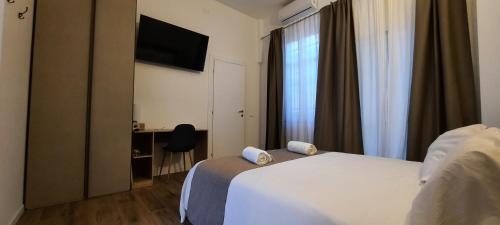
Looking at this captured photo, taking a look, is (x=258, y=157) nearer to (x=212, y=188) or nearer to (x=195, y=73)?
(x=212, y=188)

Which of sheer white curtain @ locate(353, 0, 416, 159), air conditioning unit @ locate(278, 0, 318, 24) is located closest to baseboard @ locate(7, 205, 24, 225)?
sheer white curtain @ locate(353, 0, 416, 159)

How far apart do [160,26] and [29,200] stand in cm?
242

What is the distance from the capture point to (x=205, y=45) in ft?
11.8

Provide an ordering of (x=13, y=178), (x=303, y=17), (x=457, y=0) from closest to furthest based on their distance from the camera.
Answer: (x=13, y=178), (x=457, y=0), (x=303, y=17)

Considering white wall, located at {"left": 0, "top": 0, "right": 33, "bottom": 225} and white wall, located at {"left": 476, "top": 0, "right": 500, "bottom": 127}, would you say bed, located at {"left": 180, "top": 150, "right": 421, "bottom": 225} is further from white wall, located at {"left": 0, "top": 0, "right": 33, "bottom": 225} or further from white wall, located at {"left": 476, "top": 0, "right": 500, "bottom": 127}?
white wall, located at {"left": 0, "top": 0, "right": 33, "bottom": 225}

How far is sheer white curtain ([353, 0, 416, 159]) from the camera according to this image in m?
2.36

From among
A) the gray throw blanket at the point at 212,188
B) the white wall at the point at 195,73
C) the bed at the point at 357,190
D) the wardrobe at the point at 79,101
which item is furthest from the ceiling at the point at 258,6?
the gray throw blanket at the point at 212,188

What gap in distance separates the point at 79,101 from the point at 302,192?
2453 millimetres

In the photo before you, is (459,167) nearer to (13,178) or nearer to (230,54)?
(13,178)

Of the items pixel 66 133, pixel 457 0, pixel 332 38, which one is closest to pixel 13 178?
pixel 66 133

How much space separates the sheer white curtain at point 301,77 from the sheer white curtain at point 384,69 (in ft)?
2.39

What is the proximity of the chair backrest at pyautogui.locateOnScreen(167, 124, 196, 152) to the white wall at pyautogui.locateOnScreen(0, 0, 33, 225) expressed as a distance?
140 centimetres

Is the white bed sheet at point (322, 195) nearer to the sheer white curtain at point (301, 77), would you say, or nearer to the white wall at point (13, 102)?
the white wall at point (13, 102)

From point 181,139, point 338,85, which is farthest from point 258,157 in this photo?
point 338,85
